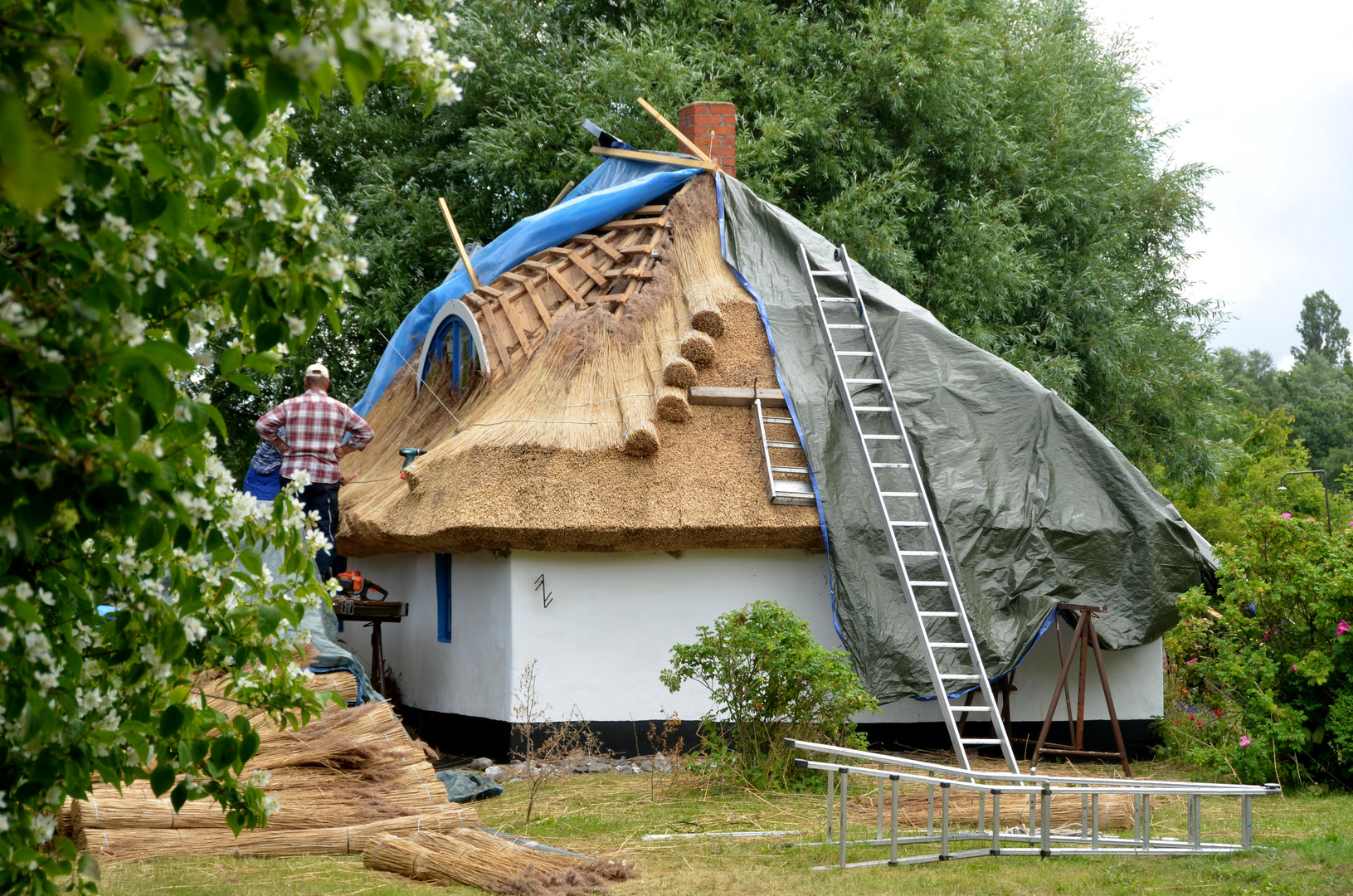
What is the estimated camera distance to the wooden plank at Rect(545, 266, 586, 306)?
34.9 ft

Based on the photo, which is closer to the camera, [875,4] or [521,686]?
[521,686]

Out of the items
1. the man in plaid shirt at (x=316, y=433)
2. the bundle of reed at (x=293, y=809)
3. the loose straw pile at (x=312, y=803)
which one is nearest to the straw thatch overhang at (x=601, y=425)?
the man in plaid shirt at (x=316, y=433)

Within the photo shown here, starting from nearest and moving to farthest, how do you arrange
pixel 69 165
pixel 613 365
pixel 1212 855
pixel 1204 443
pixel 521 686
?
pixel 69 165 → pixel 1212 855 → pixel 521 686 → pixel 613 365 → pixel 1204 443

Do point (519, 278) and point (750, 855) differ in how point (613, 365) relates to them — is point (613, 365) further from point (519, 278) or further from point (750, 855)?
point (750, 855)

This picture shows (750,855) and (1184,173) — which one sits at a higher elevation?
(1184,173)

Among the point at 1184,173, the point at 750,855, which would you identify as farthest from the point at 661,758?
the point at 1184,173

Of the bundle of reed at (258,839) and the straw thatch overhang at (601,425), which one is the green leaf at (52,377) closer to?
the bundle of reed at (258,839)

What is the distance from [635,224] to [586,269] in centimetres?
69

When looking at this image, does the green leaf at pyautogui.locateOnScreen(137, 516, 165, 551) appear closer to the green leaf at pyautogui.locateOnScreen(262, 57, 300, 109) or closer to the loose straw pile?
the green leaf at pyautogui.locateOnScreen(262, 57, 300, 109)

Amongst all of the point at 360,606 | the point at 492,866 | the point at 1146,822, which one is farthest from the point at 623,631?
the point at 1146,822

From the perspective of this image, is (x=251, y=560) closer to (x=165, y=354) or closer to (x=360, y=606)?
(x=165, y=354)

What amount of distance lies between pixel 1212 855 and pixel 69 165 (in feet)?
19.5

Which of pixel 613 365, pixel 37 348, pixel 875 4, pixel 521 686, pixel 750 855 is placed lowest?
pixel 750 855

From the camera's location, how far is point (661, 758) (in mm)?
9133
